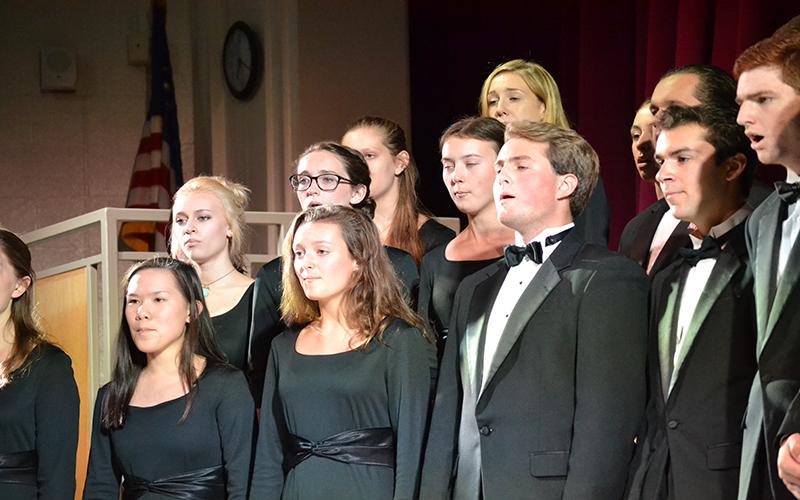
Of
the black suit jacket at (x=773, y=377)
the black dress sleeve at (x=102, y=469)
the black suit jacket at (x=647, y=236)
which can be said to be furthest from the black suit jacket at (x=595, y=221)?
the black dress sleeve at (x=102, y=469)

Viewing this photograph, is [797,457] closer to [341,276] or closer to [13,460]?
[341,276]

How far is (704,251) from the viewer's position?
8.64 ft

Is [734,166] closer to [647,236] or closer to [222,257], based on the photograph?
[647,236]

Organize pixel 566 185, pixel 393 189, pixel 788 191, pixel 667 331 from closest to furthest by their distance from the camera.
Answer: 1. pixel 788 191
2. pixel 667 331
3. pixel 566 185
4. pixel 393 189

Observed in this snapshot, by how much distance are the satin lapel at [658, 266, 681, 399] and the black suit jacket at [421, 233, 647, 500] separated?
0.14 feet

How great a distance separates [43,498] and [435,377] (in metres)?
1.07

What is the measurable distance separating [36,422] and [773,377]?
6.36 ft

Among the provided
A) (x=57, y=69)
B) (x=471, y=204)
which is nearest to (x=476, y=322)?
(x=471, y=204)

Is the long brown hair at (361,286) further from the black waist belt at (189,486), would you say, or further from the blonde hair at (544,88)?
the blonde hair at (544,88)

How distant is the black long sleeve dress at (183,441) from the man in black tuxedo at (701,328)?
3.46 feet

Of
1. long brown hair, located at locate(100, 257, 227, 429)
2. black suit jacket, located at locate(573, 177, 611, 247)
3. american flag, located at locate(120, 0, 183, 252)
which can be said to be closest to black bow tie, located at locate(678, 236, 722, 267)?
black suit jacket, located at locate(573, 177, 611, 247)

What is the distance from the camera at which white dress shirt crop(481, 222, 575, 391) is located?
9.06 feet

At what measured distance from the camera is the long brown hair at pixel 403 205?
3752mm

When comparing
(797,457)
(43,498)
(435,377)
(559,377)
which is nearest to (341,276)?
(435,377)
